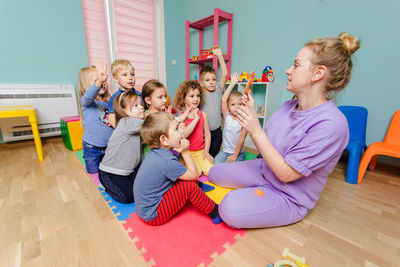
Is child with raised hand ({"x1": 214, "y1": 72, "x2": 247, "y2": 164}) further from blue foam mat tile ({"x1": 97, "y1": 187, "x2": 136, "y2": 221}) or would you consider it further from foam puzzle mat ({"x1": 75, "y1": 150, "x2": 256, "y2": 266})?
blue foam mat tile ({"x1": 97, "y1": 187, "x2": 136, "y2": 221})

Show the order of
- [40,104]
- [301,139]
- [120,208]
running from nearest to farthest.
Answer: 1. [301,139]
2. [120,208]
3. [40,104]

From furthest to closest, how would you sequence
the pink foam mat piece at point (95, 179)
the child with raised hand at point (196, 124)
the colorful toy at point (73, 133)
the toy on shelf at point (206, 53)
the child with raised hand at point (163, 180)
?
the toy on shelf at point (206, 53) → the colorful toy at point (73, 133) → the child with raised hand at point (196, 124) → the pink foam mat piece at point (95, 179) → the child with raised hand at point (163, 180)

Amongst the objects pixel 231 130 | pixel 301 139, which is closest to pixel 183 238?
pixel 301 139

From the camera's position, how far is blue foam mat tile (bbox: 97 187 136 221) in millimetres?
1158

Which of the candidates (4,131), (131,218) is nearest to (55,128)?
(4,131)

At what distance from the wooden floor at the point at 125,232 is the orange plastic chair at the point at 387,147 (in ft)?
0.56

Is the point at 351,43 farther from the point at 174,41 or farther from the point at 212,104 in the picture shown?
the point at 174,41

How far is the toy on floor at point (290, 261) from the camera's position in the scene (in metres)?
0.81

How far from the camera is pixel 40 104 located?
247 cm

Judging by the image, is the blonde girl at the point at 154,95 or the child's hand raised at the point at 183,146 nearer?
the child's hand raised at the point at 183,146

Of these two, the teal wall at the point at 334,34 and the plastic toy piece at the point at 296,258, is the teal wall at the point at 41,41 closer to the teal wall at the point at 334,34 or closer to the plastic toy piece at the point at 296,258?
the teal wall at the point at 334,34

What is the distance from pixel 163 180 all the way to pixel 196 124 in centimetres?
76

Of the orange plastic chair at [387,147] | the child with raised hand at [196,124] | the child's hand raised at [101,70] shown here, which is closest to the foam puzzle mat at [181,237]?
the child with raised hand at [196,124]

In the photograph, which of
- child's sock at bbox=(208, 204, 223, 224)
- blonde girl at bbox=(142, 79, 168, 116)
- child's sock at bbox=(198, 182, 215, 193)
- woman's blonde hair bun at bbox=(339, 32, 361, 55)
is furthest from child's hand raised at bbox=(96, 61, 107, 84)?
woman's blonde hair bun at bbox=(339, 32, 361, 55)
